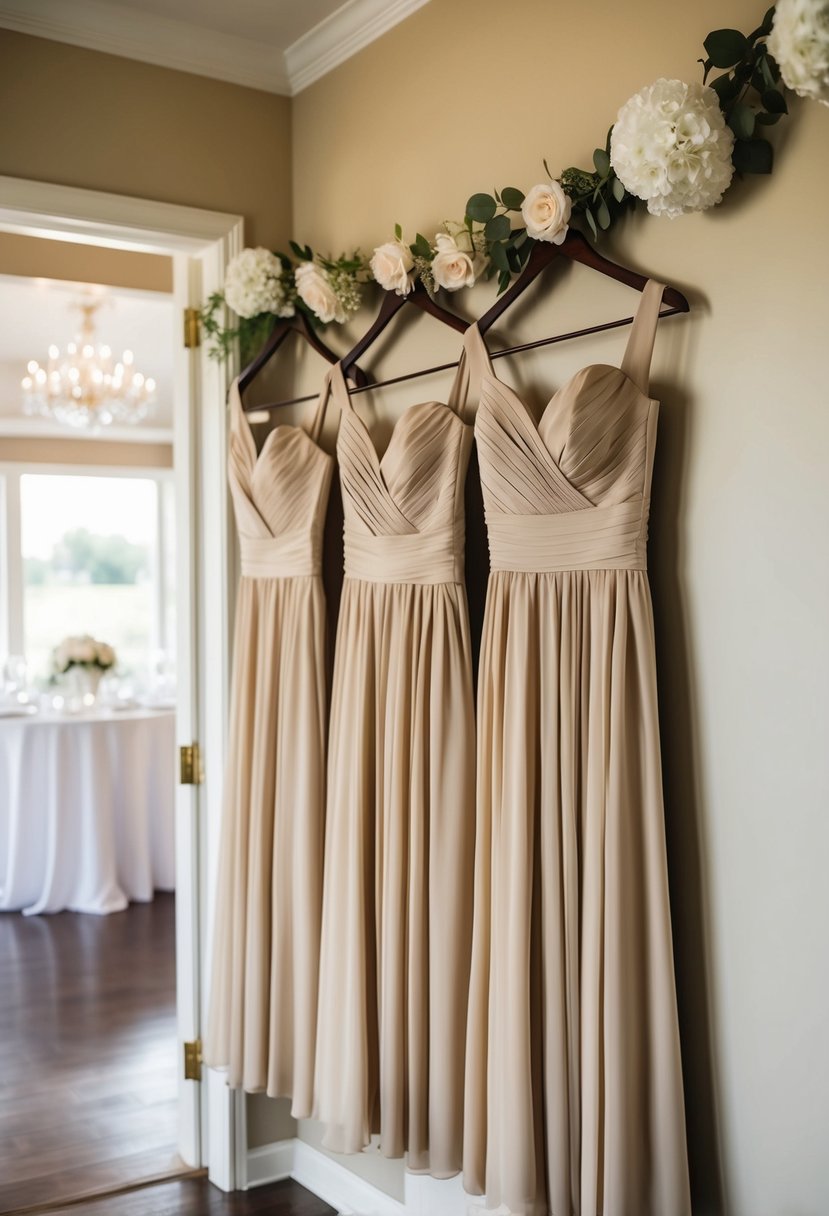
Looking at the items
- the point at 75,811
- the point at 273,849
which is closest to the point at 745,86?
the point at 273,849

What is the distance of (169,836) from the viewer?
6.11 m

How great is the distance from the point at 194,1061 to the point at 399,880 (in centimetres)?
114

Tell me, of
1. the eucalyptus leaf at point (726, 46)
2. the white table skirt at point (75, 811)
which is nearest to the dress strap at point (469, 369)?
the eucalyptus leaf at point (726, 46)

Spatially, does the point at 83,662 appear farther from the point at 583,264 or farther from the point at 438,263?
the point at 583,264

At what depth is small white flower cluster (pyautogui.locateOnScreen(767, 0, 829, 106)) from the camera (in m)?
1.43

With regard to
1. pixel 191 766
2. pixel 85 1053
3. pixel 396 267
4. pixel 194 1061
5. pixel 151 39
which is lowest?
pixel 85 1053

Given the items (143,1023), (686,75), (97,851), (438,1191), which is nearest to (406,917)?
(438,1191)

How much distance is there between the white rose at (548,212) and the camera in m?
2.09

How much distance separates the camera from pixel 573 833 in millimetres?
2047

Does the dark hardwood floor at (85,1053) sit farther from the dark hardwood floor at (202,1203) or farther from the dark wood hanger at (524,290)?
the dark wood hanger at (524,290)

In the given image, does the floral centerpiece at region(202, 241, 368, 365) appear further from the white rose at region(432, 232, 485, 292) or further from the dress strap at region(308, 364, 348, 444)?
the white rose at region(432, 232, 485, 292)

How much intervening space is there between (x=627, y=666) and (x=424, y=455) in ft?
2.19

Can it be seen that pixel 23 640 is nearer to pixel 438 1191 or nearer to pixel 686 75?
pixel 438 1191

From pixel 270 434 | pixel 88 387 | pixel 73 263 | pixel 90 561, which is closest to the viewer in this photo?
pixel 270 434
